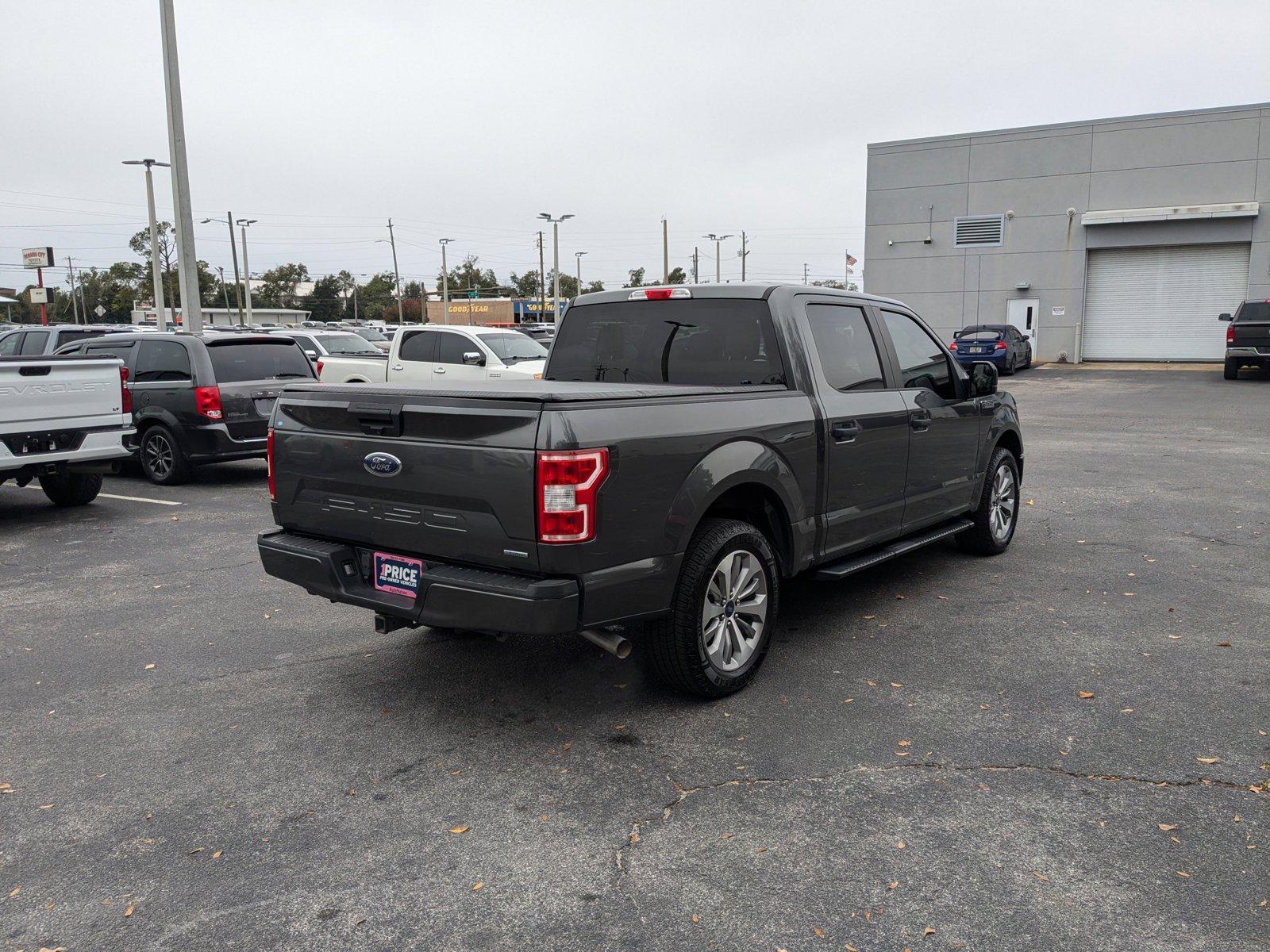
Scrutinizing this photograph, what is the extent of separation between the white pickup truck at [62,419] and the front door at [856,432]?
696cm

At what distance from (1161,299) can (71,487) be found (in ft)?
112

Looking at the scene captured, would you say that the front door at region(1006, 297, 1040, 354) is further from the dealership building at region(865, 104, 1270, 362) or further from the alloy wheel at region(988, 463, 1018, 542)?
the alloy wheel at region(988, 463, 1018, 542)

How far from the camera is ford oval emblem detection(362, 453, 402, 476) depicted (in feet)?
13.7

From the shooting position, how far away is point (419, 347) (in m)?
15.3

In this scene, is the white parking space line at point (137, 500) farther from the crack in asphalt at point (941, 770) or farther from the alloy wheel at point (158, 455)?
the crack in asphalt at point (941, 770)

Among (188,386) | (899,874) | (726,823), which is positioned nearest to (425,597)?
(726,823)

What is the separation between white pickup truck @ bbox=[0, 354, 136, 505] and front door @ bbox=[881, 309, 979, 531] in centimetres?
719

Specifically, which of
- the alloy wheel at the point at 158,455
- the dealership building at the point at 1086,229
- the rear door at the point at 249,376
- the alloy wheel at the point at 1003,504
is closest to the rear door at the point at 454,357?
the rear door at the point at 249,376

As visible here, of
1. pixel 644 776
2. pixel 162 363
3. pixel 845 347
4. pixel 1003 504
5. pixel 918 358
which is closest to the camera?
pixel 644 776

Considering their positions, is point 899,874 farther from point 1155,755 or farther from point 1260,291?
point 1260,291

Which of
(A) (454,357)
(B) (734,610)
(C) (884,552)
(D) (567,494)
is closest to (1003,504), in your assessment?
(C) (884,552)

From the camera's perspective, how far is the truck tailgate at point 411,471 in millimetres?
3812

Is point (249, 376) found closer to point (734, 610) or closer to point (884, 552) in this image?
point (884, 552)

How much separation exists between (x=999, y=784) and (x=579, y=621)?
1.70 meters
